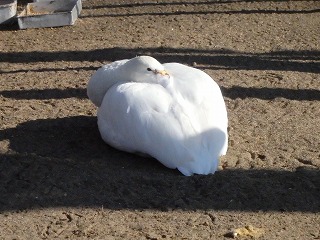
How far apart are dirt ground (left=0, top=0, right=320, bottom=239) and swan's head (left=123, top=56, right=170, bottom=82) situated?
1.70 ft

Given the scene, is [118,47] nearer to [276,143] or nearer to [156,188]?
[276,143]

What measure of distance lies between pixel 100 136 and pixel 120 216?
1.25 m

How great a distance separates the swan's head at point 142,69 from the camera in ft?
18.4

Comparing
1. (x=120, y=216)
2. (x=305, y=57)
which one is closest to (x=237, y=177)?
(x=120, y=216)

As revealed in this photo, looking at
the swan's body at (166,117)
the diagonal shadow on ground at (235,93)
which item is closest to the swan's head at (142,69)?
the swan's body at (166,117)

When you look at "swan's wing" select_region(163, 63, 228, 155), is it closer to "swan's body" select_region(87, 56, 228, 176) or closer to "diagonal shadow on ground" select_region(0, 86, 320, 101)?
"swan's body" select_region(87, 56, 228, 176)

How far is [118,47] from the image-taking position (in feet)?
26.8

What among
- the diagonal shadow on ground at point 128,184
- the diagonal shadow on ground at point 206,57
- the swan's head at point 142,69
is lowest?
the diagonal shadow on ground at point 206,57

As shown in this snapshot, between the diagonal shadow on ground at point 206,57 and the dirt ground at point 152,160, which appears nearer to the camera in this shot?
the dirt ground at point 152,160

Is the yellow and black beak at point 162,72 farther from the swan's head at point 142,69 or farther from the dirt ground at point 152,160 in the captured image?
the dirt ground at point 152,160

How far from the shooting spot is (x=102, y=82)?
5.77m

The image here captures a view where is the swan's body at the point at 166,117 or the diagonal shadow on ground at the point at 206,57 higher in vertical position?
the swan's body at the point at 166,117

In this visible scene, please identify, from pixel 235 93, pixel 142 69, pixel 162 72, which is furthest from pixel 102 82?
pixel 235 93

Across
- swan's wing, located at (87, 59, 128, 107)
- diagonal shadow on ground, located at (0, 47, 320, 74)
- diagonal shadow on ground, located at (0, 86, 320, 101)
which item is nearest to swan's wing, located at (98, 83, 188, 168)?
swan's wing, located at (87, 59, 128, 107)
